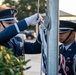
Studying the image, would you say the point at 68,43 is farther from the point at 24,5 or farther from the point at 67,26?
the point at 24,5

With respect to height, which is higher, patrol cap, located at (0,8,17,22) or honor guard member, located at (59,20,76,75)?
patrol cap, located at (0,8,17,22)

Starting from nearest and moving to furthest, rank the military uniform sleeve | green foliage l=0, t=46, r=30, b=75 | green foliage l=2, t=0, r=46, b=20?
green foliage l=0, t=46, r=30, b=75
the military uniform sleeve
green foliage l=2, t=0, r=46, b=20

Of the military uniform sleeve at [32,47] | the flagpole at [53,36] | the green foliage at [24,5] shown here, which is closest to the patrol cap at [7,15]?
the military uniform sleeve at [32,47]

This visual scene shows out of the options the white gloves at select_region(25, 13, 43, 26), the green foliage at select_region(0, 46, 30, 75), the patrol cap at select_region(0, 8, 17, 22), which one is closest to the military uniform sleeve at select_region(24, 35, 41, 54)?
the patrol cap at select_region(0, 8, 17, 22)

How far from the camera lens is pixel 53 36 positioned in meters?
1.71

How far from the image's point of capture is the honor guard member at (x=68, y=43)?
2.70 metres

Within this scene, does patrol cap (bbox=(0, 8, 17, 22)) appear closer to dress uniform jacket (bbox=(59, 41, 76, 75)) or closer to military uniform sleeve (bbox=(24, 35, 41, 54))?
military uniform sleeve (bbox=(24, 35, 41, 54))

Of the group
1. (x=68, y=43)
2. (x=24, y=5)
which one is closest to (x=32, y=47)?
(x=68, y=43)

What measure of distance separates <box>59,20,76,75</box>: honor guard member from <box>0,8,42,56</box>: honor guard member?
41 centimetres

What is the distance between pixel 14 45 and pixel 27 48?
11.5 inches

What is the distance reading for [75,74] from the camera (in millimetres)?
2637

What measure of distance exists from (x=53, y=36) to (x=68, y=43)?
118 centimetres

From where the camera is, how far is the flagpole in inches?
67.1

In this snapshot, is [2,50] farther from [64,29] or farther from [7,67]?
[64,29]
